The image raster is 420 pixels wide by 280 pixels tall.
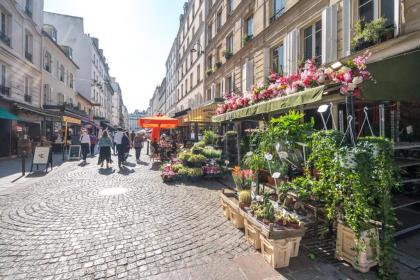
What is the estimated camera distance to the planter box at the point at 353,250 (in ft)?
9.57

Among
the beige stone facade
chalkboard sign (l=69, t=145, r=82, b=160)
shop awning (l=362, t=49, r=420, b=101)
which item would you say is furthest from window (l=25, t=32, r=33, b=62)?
shop awning (l=362, t=49, r=420, b=101)

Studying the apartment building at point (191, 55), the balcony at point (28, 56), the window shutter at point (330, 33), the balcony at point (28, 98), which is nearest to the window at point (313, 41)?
the window shutter at point (330, 33)

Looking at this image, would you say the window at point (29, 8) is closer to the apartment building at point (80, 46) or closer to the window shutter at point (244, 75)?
the window shutter at point (244, 75)

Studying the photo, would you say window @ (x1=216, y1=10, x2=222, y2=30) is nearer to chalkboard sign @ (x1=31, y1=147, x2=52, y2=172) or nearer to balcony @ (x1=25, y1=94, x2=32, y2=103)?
balcony @ (x1=25, y1=94, x2=32, y2=103)

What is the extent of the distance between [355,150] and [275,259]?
62.7 inches

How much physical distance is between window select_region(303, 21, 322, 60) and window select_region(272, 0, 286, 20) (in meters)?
2.15

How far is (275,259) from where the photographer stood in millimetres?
3059

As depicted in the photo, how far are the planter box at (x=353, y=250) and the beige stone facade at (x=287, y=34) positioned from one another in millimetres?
4706

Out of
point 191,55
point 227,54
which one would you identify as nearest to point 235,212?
point 227,54

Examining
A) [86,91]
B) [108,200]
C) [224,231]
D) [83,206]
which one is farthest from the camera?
[86,91]

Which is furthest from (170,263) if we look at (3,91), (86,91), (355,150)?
(86,91)

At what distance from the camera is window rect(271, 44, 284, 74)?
433 inches

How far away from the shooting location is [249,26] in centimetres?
1459

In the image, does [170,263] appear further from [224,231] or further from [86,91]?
[86,91]
